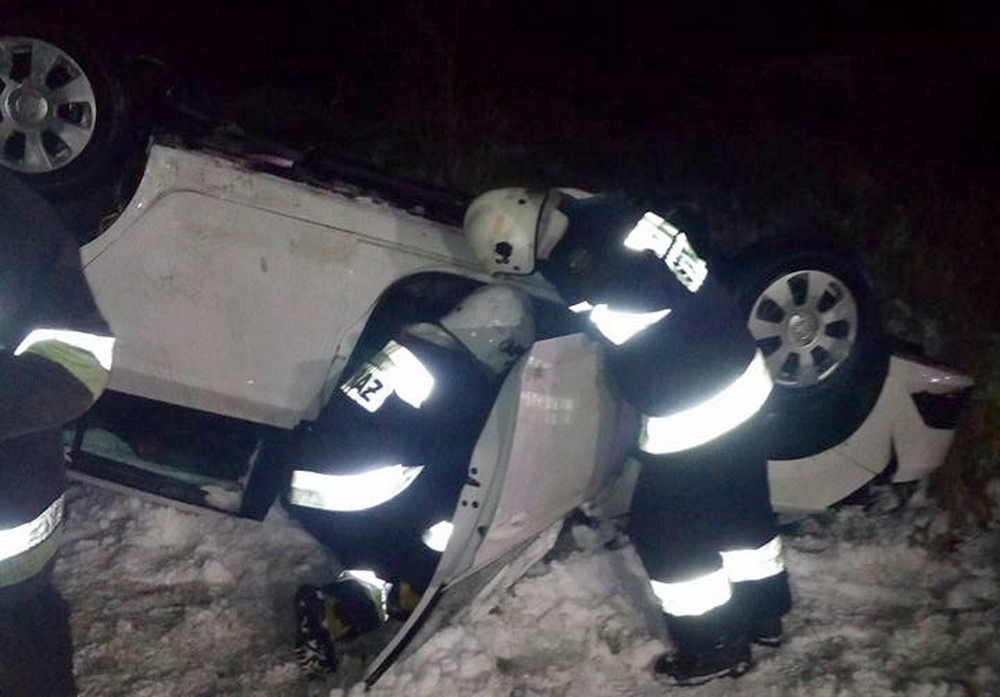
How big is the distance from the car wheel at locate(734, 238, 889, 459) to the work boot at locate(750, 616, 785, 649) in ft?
1.92

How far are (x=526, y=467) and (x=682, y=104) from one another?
14.6ft

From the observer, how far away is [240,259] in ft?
12.1

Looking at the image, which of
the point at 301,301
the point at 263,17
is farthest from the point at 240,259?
the point at 263,17

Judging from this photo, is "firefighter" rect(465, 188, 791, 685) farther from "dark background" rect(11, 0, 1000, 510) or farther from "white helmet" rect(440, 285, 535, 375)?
"dark background" rect(11, 0, 1000, 510)

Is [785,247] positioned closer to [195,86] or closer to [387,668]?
[387,668]

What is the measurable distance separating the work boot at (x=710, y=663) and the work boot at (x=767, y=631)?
0.31 feet

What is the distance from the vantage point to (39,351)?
2.77 meters

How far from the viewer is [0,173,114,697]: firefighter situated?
9.11ft

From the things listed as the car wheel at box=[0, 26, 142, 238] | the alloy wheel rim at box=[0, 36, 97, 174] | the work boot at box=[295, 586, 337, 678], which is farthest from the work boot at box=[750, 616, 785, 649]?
the alloy wheel rim at box=[0, 36, 97, 174]

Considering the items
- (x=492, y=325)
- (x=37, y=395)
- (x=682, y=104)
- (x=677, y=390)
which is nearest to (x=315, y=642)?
(x=492, y=325)

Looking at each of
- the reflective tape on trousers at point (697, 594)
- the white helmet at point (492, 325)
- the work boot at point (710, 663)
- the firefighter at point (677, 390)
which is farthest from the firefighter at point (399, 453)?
the work boot at point (710, 663)

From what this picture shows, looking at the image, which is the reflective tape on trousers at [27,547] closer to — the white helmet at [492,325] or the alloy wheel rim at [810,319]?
the white helmet at [492,325]

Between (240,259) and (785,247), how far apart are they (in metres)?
1.87

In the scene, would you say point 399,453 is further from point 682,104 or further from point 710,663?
point 682,104
